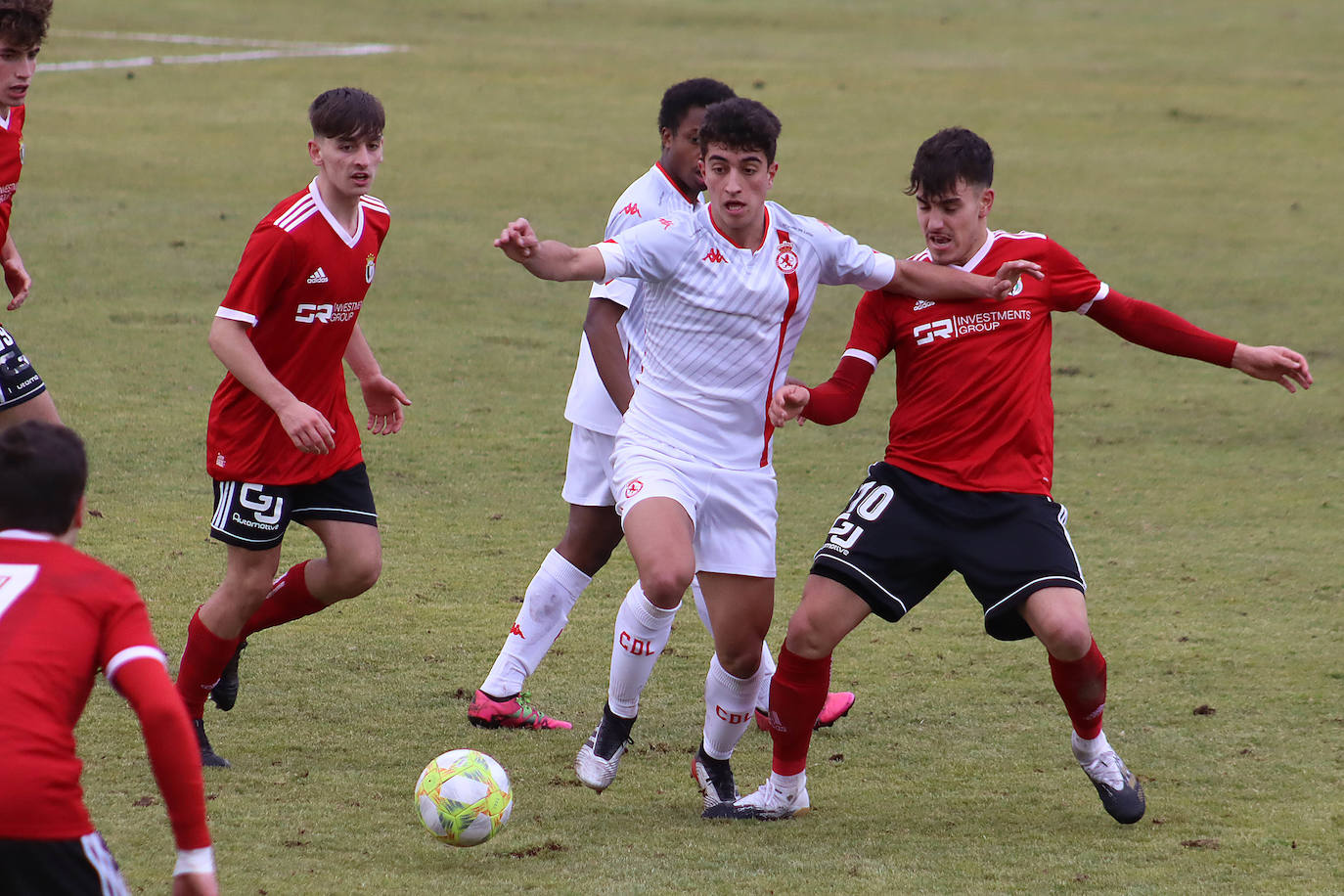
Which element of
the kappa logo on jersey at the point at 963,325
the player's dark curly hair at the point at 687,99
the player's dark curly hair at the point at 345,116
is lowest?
the kappa logo on jersey at the point at 963,325

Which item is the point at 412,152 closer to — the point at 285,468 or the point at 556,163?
the point at 556,163

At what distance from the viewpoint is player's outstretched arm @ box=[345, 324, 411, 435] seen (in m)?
5.34

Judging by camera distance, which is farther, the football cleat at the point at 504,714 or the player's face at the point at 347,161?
the football cleat at the point at 504,714

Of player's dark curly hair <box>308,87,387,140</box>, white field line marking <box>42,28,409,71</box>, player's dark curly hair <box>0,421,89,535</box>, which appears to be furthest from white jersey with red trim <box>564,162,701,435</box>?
white field line marking <box>42,28,409,71</box>

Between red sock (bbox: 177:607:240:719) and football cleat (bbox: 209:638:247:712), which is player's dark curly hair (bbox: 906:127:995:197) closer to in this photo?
red sock (bbox: 177:607:240:719)

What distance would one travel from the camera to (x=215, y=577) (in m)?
6.70

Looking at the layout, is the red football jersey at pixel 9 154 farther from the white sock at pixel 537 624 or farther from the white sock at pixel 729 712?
the white sock at pixel 729 712

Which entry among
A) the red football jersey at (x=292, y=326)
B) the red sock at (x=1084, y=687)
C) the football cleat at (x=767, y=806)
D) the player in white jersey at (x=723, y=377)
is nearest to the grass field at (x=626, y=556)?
the football cleat at (x=767, y=806)

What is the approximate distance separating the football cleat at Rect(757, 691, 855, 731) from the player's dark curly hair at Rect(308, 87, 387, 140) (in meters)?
2.33

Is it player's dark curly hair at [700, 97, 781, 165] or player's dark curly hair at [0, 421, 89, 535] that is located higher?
player's dark curly hair at [700, 97, 781, 165]

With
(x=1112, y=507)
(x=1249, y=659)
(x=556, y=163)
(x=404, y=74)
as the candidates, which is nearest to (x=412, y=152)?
(x=556, y=163)

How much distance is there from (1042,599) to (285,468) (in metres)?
2.28

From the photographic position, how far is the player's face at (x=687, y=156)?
5.48 metres

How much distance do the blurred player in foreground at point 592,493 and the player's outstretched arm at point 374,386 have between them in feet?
1.91
